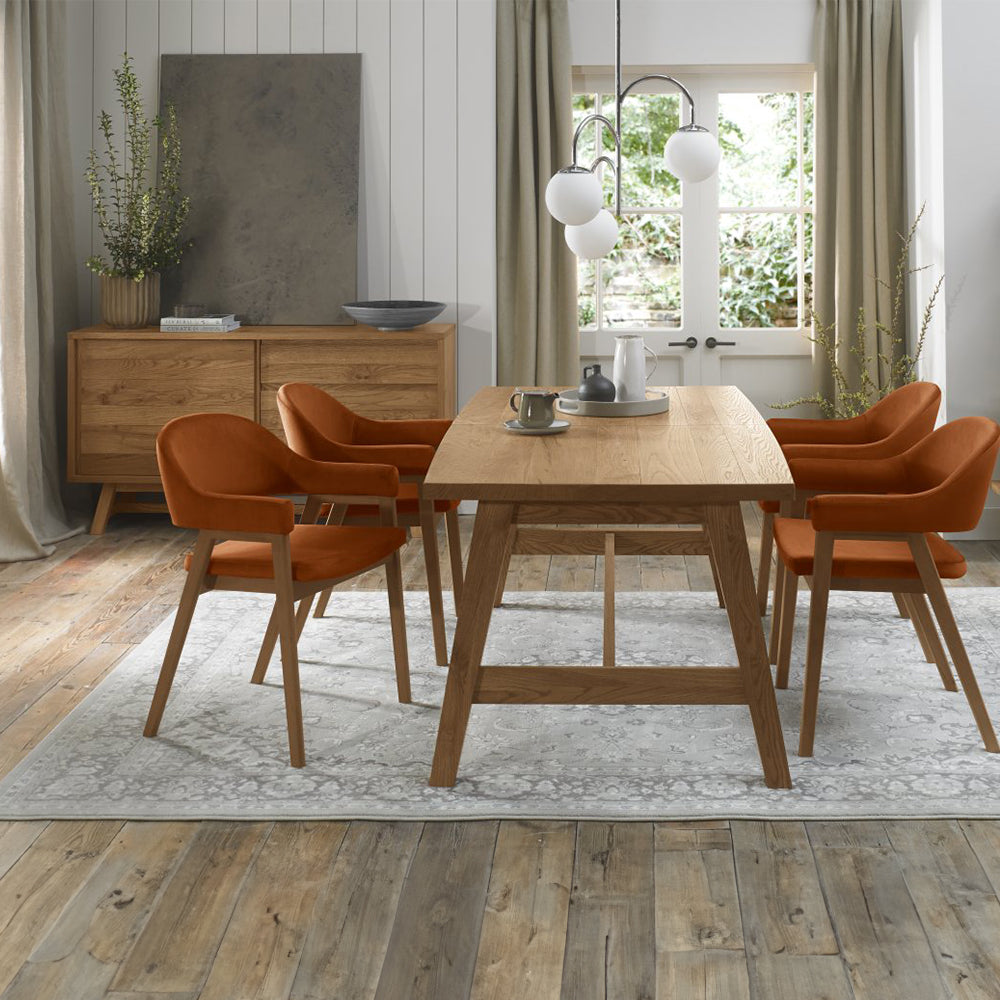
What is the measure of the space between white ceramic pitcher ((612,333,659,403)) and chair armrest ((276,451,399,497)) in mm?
838

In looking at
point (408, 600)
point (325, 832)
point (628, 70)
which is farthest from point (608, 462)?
point (628, 70)

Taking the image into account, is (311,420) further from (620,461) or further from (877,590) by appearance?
(877,590)

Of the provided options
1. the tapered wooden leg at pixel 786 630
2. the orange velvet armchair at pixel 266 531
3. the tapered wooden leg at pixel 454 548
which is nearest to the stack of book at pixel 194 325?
the tapered wooden leg at pixel 454 548

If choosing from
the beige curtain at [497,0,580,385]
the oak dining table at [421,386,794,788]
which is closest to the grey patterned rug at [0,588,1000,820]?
the oak dining table at [421,386,794,788]

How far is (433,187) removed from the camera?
20.0 ft

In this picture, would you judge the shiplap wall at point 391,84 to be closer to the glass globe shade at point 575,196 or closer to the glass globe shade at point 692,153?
the glass globe shade at point 692,153

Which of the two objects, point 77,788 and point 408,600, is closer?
point 77,788

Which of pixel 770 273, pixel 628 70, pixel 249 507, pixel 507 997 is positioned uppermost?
pixel 628 70

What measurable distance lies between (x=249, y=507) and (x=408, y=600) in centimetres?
160

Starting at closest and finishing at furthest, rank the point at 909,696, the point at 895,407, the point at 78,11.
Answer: the point at 909,696
the point at 895,407
the point at 78,11

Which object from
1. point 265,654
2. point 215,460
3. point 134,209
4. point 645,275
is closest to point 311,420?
point 215,460

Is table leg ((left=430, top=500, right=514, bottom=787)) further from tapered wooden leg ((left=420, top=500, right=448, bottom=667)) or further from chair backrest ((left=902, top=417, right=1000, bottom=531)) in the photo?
chair backrest ((left=902, top=417, right=1000, bottom=531))

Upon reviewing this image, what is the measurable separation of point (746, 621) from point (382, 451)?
1562 millimetres

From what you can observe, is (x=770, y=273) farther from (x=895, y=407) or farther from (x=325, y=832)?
(x=325, y=832)
